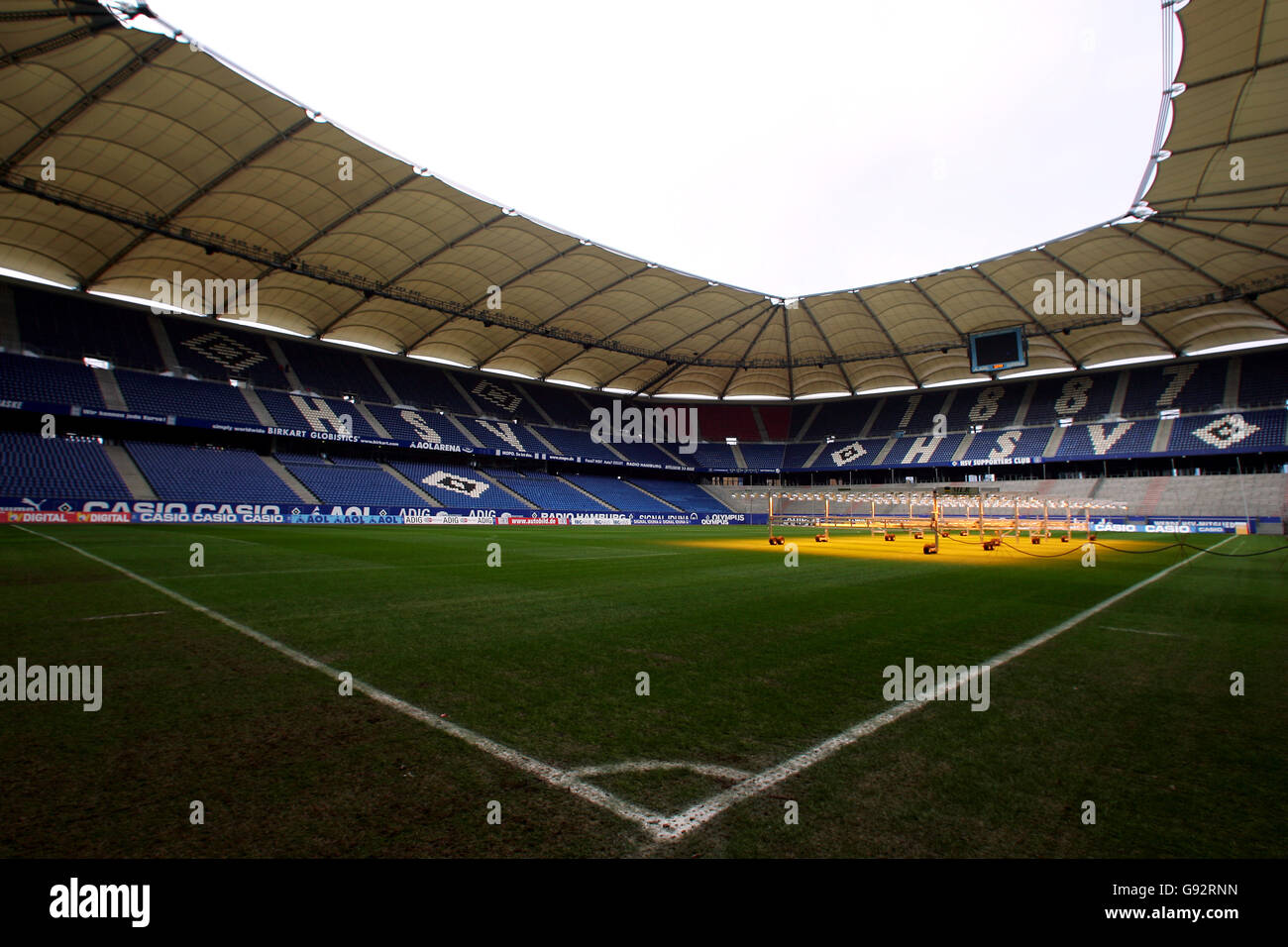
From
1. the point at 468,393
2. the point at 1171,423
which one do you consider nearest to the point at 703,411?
the point at 468,393

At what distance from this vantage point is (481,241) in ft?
101

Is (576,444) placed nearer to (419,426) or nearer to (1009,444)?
(419,426)

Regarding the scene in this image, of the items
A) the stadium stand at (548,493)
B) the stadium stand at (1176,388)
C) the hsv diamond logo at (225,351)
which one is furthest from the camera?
the stadium stand at (1176,388)

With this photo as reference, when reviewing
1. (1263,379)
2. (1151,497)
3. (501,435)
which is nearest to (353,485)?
(501,435)

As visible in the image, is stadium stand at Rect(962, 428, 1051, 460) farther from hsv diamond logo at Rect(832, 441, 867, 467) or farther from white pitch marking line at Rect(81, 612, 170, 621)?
white pitch marking line at Rect(81, 612, 170, 621)

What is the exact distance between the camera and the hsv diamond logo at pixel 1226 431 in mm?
42062

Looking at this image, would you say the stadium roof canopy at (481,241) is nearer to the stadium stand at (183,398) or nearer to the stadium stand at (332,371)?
the stadium stand at (332,371)

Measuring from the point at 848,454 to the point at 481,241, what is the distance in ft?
146

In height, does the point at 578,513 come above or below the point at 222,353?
below

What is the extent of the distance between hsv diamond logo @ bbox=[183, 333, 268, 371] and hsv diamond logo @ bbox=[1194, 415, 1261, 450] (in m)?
69.8

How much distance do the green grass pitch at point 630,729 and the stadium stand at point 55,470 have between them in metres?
27.1

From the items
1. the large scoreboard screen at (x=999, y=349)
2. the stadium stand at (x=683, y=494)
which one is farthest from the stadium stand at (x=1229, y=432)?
the stadium stand at (x=683, y=494)

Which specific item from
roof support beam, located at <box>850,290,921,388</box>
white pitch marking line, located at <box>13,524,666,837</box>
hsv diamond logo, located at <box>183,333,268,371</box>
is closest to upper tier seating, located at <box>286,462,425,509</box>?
hsv diamond logo, located at <box>183,333,268,371</box>
